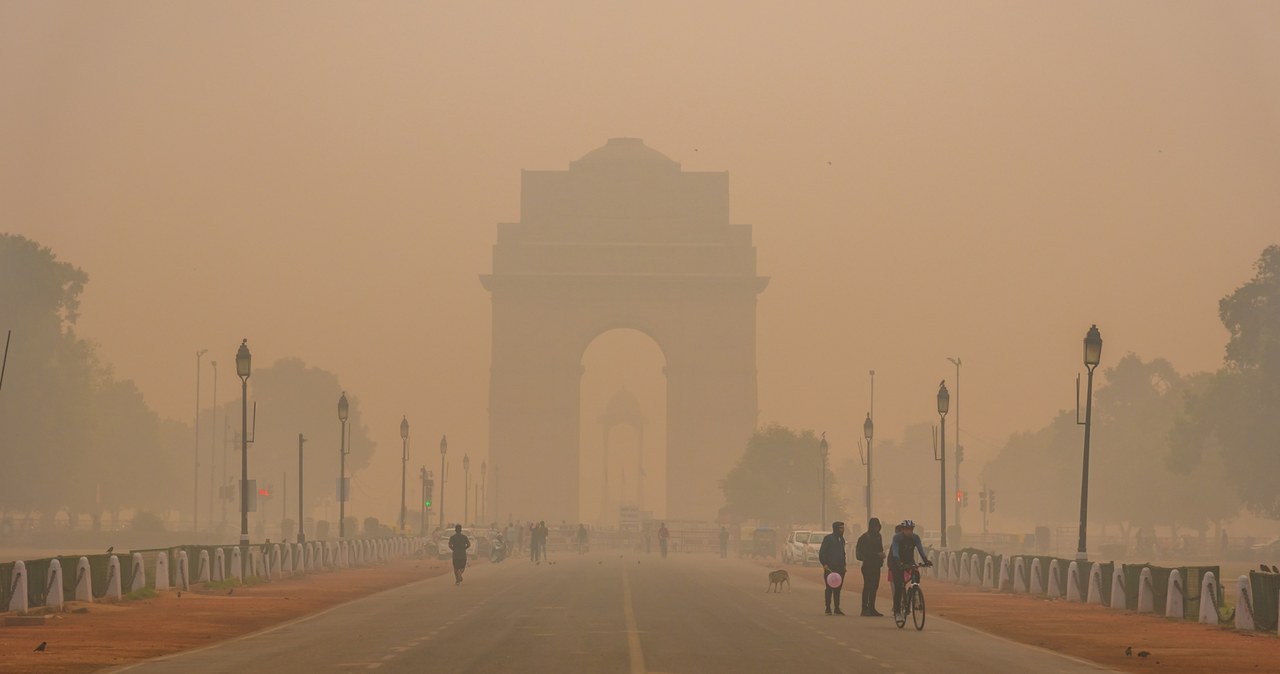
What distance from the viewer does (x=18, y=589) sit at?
29984 millimetres

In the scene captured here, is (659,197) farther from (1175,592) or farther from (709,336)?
(1175,592)

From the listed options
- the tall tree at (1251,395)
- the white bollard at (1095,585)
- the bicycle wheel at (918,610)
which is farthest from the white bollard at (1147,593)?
the tall tree at (1251,395)

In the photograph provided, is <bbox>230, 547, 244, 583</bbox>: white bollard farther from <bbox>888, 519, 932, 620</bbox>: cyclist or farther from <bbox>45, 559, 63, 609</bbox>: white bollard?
<bbox>888, 519, 932, 620</bbox>: cyclist

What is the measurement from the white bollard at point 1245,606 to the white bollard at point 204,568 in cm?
2171

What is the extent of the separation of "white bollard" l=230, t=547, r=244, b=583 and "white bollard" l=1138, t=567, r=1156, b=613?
1963 centimetres

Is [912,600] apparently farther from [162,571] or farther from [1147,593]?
[162,571]

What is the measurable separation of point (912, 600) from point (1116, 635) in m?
2.88

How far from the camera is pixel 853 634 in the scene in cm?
2848

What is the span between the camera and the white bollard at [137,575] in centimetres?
3703

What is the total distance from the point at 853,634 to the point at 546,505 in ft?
379

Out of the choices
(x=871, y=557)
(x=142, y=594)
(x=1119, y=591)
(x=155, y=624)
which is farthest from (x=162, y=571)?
(x=1119, y=591)

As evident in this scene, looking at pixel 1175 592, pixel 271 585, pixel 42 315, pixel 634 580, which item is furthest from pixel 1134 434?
pixel 1175 592

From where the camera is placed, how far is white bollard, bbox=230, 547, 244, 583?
1773 inches

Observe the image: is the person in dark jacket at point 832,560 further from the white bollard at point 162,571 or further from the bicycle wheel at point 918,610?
the white bollard at point 162,571
